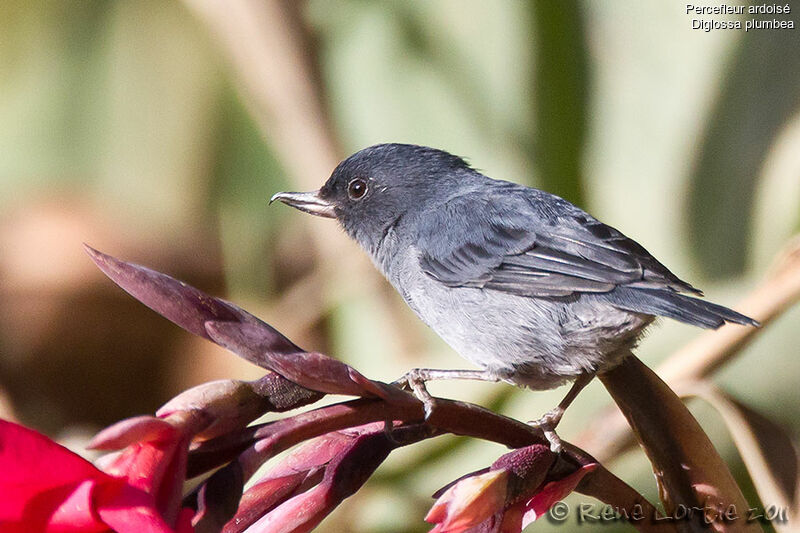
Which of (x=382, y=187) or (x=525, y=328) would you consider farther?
(x=382, y=187)

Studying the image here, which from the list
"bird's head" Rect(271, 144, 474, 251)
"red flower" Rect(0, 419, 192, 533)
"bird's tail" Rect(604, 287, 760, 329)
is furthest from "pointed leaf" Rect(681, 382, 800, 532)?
"red flower" Rect(0, 419, 192, 533)

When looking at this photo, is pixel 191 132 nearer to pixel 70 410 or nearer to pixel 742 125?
pixel 70 410

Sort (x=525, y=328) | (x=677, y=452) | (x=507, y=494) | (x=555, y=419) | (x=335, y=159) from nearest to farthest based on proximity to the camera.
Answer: (x=507, y=494), (x=677, y=452), (x=555, y=419), (x=525, y=328), (x=335, y=159)

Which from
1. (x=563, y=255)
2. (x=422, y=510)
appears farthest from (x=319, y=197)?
(x=422, y=510)

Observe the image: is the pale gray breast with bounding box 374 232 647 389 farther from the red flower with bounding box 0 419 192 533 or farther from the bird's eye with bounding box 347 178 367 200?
the red flower with bounding box 0 419 192 533

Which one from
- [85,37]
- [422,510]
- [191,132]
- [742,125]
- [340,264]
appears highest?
[85,37]

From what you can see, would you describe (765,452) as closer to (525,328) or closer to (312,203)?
(525,328)

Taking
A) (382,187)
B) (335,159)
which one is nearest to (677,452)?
(382,187)
